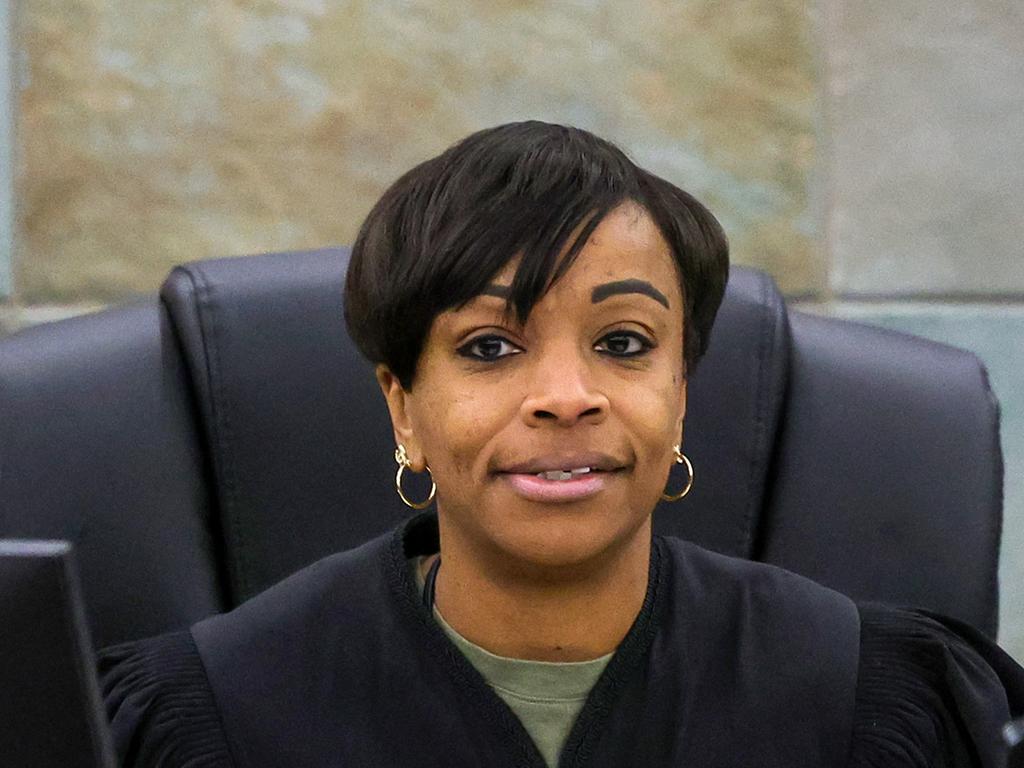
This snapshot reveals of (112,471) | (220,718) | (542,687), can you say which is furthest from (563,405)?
(112,471)

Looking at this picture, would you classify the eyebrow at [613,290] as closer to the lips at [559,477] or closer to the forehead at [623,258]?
the forehead at [623,258]

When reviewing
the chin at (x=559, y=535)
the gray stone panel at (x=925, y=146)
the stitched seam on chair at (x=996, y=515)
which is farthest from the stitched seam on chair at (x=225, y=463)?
the gray stone panel at (x=925, y=146)

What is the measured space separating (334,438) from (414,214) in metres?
0.33

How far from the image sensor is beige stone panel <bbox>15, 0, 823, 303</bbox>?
218cm

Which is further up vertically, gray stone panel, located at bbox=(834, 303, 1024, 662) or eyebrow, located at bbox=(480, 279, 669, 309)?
eyebrow, located at bbox=(480, 279, 669, 309)

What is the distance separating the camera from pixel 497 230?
1279 millimetres

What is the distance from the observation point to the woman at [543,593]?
1.28 metres

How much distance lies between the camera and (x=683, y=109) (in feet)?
7.40

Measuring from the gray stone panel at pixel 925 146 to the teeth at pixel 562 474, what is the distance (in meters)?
1.09

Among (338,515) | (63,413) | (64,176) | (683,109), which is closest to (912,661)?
(338,515)

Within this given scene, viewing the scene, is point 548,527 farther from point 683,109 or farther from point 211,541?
point 683,109

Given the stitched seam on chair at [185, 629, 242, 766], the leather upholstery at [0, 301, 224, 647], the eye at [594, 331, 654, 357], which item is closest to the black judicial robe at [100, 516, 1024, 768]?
the stitched seam on chair at [185, 629, 242, 766]

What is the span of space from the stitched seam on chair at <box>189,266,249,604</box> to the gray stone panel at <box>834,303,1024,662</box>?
94cm

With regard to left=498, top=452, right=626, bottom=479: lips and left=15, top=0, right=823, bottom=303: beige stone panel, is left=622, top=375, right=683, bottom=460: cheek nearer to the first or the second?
left=498, top=452, right=626, bottom=479: lips
